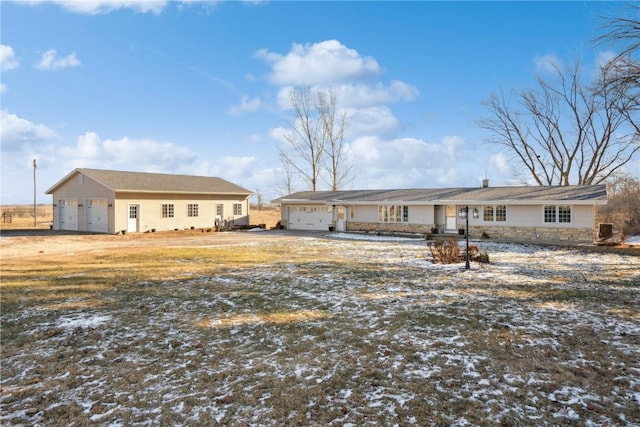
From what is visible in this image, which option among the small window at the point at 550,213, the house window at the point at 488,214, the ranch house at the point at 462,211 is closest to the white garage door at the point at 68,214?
the ranch house at the point at 462,211

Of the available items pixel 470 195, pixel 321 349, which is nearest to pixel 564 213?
pixel 470 195

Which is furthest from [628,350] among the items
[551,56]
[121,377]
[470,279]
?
[551,56]

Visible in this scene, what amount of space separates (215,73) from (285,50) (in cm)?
521

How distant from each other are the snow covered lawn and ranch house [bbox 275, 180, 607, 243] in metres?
10.8

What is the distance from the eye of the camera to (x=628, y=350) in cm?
530

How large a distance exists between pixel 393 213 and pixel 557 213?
32.1 feet

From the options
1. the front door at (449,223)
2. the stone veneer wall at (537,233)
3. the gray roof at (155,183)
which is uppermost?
the gray roof at (155,183)

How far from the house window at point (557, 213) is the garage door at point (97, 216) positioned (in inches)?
1103

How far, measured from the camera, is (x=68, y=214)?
28062mm

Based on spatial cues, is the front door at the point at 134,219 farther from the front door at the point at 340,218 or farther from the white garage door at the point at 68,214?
the front door at the point at 340,218

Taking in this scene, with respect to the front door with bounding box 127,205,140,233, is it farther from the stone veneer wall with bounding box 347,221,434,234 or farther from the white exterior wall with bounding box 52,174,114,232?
the stone veneer wall with bounding box 347,221,434,234

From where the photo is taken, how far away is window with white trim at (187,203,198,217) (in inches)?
1145

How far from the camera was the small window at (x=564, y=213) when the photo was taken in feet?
66.6

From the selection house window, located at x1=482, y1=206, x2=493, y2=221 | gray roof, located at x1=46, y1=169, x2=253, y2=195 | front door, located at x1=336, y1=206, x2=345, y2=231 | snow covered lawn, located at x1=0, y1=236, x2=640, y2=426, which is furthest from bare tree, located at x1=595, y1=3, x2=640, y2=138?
gray roof, located at x1=46, y1=169, x2=253, y2=195
